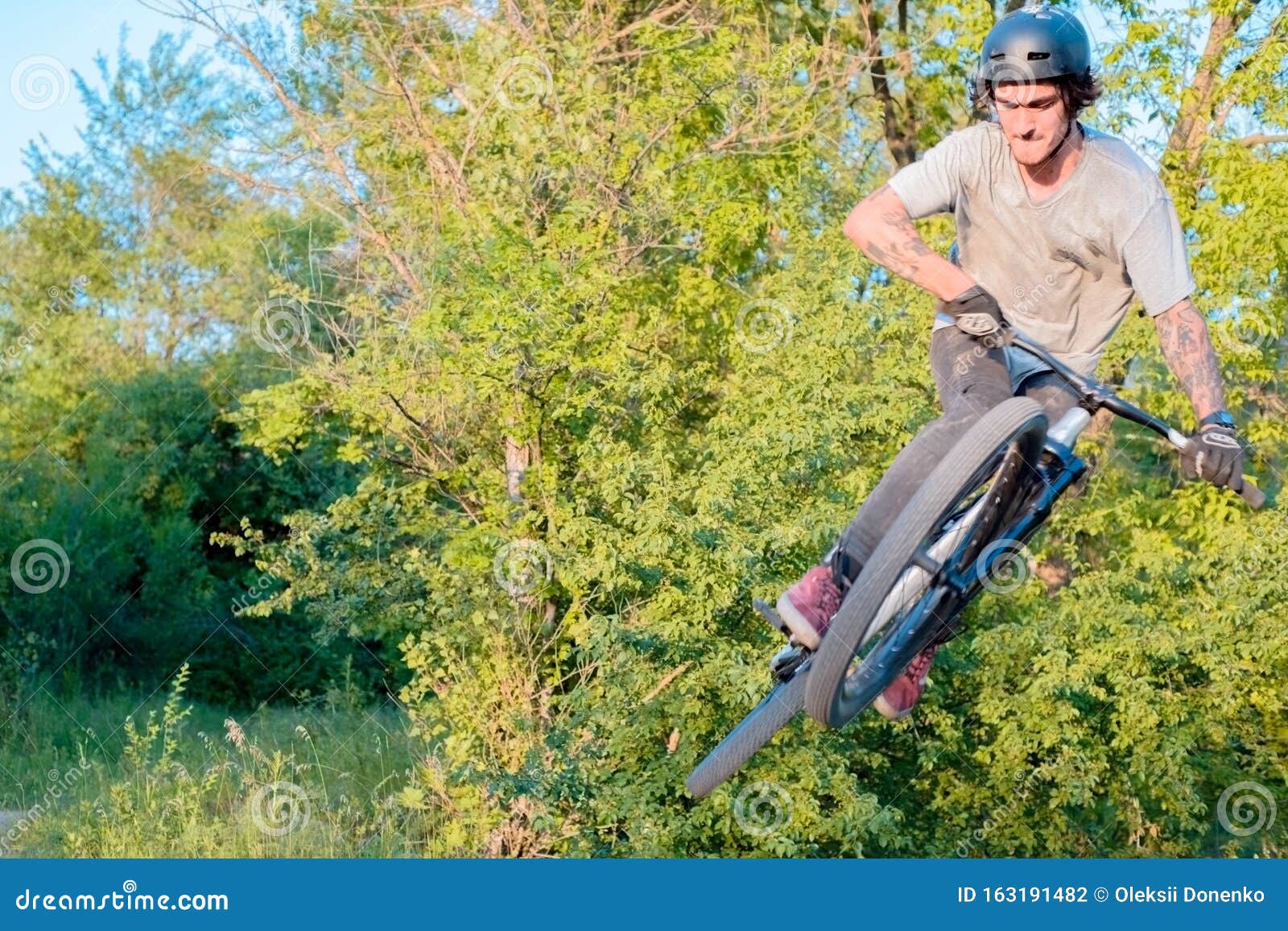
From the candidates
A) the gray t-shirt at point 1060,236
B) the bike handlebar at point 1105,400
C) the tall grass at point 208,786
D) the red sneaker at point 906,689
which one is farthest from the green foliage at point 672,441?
the bike handlebar at point 1105,400

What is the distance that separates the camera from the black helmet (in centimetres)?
459

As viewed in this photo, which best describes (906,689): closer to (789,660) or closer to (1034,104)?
(789,660)

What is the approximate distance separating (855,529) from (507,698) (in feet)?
22.4

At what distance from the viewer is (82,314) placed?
23719 millimetres

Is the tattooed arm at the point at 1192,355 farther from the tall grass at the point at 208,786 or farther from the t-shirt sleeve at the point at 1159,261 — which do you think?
the tall grass at the point at 208,786

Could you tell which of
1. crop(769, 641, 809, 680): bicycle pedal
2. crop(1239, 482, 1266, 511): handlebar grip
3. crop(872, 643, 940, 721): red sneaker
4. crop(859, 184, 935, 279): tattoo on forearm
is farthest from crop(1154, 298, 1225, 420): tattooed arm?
crop(769, 641, 809, 680): bicycle pedal

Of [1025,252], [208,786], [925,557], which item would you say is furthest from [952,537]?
[208,786]

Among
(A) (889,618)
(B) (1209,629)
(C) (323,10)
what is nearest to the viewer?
(A) (889,618)

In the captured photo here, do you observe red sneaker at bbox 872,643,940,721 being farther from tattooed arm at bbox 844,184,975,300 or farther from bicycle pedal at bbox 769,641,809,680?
tattooed arm at bbox 844,184,975,300

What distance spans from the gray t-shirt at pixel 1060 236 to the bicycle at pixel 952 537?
32cm

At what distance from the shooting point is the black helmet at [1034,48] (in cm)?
459

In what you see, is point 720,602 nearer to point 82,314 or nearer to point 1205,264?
point 1205,264

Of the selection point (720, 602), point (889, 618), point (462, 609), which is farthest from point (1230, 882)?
point (462, 609)

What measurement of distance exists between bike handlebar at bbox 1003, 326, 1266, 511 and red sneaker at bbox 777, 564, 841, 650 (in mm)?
923
